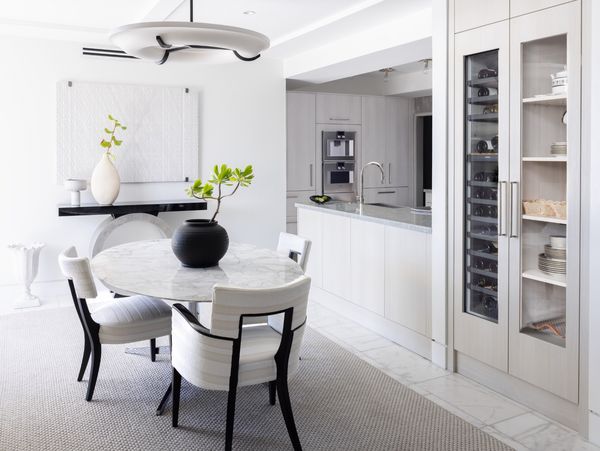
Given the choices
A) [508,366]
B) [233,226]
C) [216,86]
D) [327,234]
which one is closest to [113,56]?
[216,86]

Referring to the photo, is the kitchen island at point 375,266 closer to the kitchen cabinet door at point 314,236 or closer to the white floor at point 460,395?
the kitchen cabinet door at point 314,236

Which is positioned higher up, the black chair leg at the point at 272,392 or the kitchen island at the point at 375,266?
the kitchen island at the point at 375,266

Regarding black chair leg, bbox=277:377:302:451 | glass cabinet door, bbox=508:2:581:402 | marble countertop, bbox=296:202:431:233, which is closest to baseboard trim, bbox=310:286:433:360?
marble countertop, bbox=296:202:431:233

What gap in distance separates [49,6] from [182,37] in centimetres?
233

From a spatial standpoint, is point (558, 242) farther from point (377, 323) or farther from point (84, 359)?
point (84, 359)

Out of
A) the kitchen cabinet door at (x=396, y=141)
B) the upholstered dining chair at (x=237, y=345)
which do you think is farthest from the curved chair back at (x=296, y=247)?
the kitchen cabinet door at (x=396, y=141)

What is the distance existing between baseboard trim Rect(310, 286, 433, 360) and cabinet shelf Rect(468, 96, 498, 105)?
1545 mm

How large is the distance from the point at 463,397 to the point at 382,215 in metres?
1.60

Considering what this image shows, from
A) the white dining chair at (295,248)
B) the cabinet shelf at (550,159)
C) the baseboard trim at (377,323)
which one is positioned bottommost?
the baseboard trim at (377,323)

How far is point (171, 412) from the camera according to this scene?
118 inches

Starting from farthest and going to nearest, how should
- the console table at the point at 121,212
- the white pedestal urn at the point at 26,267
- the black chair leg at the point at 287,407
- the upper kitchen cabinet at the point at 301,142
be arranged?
the upper kitchen cabinet at the point at 301,142 < the console table at the point at 121,212 < the white pedestal urn at the point at 26,267 < the black chair leg at the point at 287,407

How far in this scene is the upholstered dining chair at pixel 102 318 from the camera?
2.93m

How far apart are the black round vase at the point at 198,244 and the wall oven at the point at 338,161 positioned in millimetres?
4334

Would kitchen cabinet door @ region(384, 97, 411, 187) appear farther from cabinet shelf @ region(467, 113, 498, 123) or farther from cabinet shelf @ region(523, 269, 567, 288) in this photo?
cabinet shelf @ region(523, 269, 567, 288)
